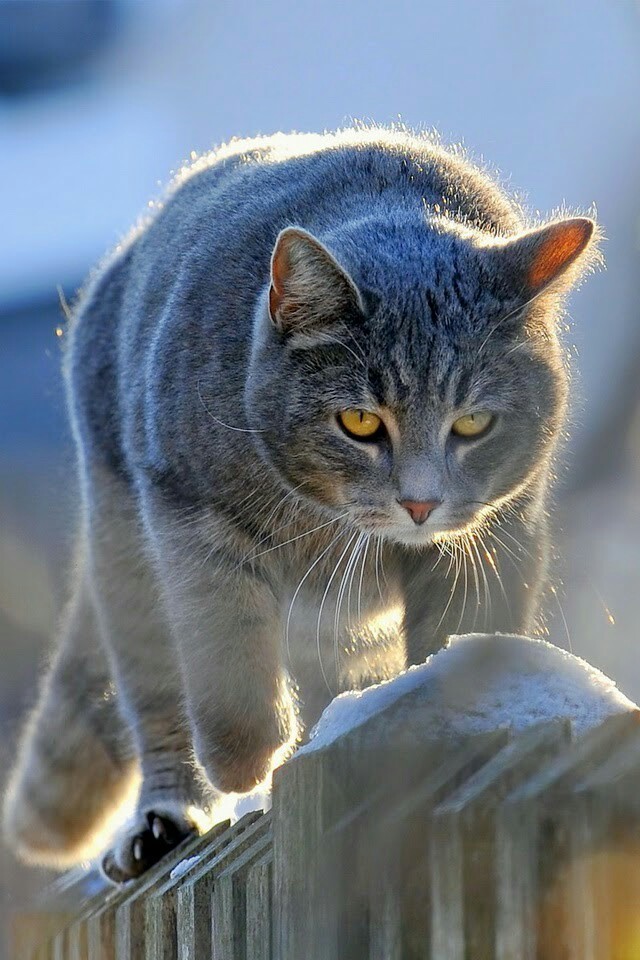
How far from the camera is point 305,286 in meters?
A: 2.25

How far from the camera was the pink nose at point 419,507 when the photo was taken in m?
2.21

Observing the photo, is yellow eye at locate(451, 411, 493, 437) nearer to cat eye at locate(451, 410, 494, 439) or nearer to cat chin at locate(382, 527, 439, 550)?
cat eye at locate(451, 410, 494, 439)

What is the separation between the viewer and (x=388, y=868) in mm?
1188

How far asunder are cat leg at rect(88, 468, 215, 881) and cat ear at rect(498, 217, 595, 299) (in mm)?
1038

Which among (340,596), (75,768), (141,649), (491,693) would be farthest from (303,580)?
(491,693)

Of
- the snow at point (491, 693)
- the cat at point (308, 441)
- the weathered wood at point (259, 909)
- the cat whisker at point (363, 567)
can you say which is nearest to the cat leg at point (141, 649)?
the cat at point (308, 441)

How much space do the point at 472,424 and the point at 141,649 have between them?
3.62 ft

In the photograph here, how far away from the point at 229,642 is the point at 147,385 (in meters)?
0.55

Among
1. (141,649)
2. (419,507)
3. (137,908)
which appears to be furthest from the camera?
(141,649)

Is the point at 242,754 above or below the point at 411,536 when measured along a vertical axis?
below

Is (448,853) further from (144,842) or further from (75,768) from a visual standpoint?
(75,768)

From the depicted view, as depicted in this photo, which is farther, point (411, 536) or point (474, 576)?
point (474, 576)

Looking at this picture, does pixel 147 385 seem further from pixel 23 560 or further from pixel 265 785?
pixel 23 560

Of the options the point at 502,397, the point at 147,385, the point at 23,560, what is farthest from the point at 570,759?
the point at 23,560
